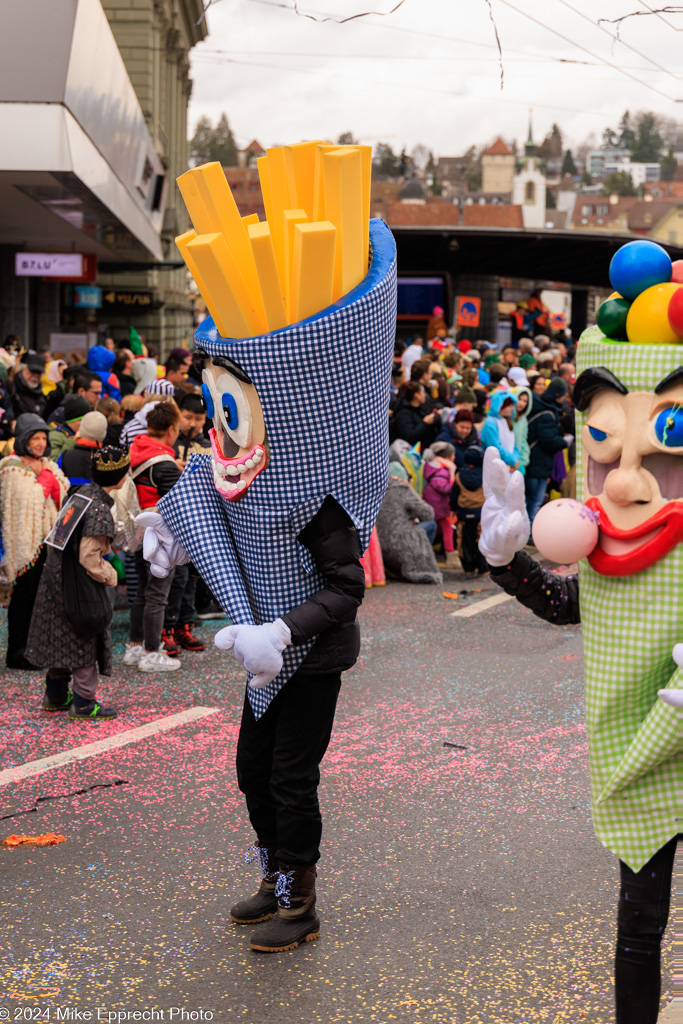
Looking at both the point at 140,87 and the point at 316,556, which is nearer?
the point at 316,556

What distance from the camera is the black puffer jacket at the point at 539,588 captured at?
10.5ft

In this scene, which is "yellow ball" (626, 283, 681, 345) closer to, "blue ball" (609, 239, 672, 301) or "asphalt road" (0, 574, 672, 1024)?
"blue ball" (609, 239, 672, 301)

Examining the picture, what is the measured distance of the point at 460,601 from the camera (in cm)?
930

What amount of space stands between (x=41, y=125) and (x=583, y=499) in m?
10.4

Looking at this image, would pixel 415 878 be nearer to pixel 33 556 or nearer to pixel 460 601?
pixel 33 556

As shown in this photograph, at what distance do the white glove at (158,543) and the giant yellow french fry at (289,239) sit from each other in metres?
0.88

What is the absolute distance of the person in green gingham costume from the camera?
2863 mm

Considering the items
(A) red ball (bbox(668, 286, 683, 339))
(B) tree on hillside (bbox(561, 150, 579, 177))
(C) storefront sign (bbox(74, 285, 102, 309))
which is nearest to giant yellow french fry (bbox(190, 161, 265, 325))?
(A) red ball (bbox(668, 286, 683, 339))

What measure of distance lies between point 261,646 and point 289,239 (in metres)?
1.26

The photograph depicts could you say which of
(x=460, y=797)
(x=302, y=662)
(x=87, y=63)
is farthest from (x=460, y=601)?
(x=87, y=63)

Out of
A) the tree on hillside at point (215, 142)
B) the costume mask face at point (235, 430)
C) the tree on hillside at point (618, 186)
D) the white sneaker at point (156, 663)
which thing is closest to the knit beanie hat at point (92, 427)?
the white sneaker at point (156, 663)

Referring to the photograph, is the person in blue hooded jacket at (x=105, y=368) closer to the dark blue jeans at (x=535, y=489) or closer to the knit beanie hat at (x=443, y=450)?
the knit beanie hat at (x=443, y=450)

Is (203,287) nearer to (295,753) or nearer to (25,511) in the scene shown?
(295,753)

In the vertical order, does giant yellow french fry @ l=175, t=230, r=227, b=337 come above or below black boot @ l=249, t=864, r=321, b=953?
above
